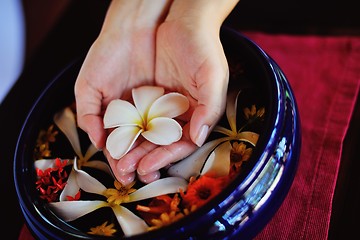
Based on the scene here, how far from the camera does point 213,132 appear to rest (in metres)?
0.58

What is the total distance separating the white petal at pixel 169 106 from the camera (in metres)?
0.59

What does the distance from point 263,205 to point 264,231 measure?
0.08 meters

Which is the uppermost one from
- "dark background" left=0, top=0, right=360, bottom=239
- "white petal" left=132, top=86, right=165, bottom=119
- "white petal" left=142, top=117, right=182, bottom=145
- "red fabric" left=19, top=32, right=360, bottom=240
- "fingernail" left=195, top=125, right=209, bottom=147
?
"white petal" left=132, top=86, right=165, bottom=119

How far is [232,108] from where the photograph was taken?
1.96 feet

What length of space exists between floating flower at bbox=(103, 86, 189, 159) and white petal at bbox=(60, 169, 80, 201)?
0.06 meters

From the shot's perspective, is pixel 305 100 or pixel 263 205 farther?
pixel 305 100

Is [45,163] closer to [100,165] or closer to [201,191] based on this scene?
[100,165]

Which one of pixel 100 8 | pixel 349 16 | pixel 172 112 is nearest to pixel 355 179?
pixel 172 112

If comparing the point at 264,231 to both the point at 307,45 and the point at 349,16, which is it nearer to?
the point at 307,45

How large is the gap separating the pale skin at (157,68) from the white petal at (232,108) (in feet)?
0.04

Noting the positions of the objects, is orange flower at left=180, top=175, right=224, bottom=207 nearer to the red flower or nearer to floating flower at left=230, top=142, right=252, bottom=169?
floating flower at left=230, top=142, right=252, bottom=169

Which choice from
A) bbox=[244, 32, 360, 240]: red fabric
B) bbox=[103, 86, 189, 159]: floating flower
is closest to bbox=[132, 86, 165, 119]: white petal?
bbox=[103, 86, 189, 159]: floating flower

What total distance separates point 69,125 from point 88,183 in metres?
0.12

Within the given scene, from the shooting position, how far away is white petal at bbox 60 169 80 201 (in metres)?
0.56
